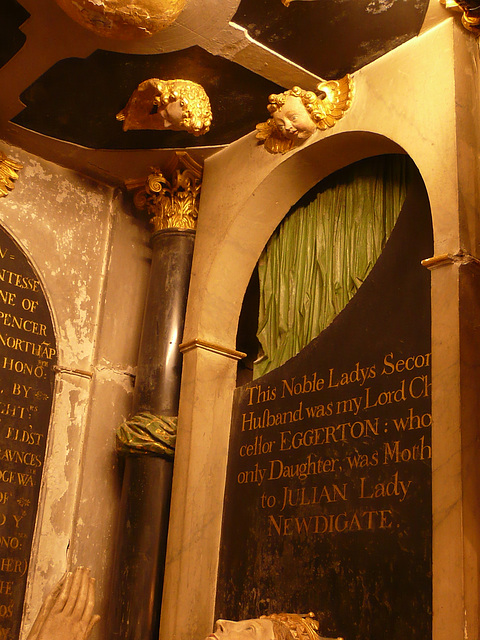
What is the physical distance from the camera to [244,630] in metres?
3.85

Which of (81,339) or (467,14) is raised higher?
(467,14)

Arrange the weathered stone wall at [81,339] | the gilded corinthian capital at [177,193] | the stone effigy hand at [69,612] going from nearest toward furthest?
the stone effigy hand at [69,612], the weathered stone wall at [81,339], the gilded corinthian capital at [177,193]

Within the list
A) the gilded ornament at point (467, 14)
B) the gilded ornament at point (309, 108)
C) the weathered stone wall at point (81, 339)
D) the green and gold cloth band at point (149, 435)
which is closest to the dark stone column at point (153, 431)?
the green and gold cloth band at point (149, 435)

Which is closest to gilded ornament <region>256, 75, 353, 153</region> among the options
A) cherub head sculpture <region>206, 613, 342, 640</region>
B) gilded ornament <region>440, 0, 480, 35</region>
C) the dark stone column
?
gilded ornament <region>440, 0, 480, 35</region>

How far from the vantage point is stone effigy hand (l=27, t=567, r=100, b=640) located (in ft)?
11.5

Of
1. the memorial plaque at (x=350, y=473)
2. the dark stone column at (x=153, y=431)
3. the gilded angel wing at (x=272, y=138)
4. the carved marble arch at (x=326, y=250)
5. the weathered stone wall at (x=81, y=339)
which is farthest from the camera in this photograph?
the weathered stone wall at (x=81, y=339)

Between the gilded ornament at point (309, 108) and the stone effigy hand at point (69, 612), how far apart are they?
3.02 m

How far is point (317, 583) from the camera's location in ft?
14.5

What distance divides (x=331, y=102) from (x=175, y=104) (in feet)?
3.21

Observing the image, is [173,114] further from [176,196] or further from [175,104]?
[176,196]

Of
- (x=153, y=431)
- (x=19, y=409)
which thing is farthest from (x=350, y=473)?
(x=19, y=409)

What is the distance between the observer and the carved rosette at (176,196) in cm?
611

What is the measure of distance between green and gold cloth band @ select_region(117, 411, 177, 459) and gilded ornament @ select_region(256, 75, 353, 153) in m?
2.03

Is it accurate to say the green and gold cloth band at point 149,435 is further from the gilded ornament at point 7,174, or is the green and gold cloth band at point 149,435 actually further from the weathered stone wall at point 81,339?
the gilded ornament at point 7,174
